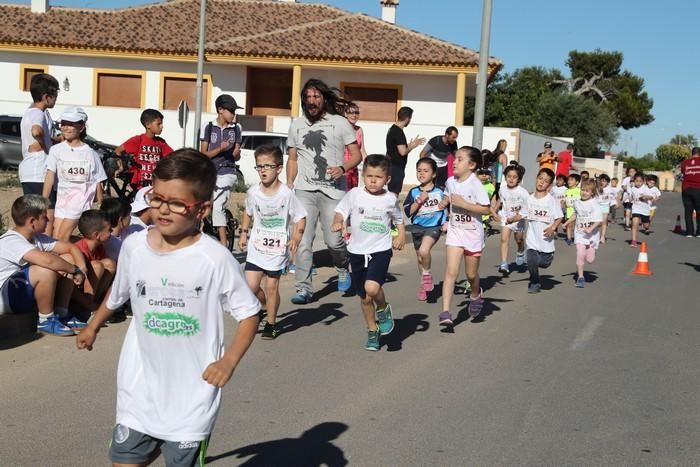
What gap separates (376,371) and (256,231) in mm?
1785

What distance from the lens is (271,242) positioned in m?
8.16

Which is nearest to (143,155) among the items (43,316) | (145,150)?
(145,150)

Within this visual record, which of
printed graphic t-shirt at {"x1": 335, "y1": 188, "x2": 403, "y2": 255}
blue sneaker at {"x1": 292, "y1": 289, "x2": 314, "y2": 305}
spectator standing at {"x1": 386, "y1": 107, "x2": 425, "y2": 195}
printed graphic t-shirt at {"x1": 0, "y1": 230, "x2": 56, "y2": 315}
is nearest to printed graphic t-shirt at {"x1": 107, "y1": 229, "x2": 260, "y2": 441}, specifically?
printed graphic t-shirt at {"x1": 0, "y1": 230, "x2": 56, "y2": 315}

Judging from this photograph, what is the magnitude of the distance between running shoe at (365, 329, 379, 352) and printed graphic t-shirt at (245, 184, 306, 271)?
0.98 m

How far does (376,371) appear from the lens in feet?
24.0

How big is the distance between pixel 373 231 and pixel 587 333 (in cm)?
277

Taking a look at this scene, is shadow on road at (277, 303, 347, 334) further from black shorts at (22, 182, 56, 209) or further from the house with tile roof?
the house with tile roof

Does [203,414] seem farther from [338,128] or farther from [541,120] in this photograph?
A: [541,120]

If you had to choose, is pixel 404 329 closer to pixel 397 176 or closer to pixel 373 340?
pixel 373 340

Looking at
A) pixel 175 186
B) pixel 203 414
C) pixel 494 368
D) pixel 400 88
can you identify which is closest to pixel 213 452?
pixel 203 414

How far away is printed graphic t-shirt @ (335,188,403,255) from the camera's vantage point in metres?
8.14

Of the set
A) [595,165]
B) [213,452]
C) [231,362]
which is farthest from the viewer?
[595,165]

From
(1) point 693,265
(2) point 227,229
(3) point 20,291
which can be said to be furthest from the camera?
(1) point 693,265

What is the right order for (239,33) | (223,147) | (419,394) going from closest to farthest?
(419,394), (223,147), (239,33)
